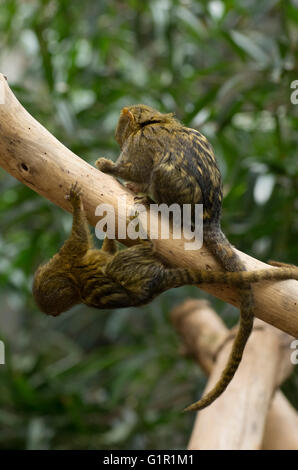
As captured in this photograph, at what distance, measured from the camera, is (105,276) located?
41.9 inches

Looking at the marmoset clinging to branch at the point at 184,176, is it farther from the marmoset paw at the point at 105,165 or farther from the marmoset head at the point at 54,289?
the marmoset head at the point at 54,289

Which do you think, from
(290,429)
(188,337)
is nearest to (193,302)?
(188,337)

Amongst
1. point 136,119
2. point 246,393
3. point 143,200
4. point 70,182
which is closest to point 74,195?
point 70,182

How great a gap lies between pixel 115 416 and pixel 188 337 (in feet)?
3.20

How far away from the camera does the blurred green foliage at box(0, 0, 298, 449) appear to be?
205 cm

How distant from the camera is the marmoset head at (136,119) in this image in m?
1.22

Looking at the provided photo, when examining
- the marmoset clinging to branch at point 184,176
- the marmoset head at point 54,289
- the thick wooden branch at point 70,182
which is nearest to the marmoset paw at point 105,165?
the marmoset clinging to branch at point 184,176

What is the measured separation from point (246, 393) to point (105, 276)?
0.75 m

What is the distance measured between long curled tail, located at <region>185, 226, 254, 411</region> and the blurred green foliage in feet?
2.77

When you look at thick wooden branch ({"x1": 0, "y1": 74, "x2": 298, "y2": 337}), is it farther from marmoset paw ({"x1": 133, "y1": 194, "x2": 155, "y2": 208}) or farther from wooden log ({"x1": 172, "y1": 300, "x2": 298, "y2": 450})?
wooden log ({"x1": 172, "y1": 300, "x2": 298, "y2": 450})

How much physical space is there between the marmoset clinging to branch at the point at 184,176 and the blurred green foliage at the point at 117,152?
755 millimetres

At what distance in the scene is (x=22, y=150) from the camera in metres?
1.03

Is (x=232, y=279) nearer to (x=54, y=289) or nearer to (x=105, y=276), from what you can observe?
(x=105, y=276)
